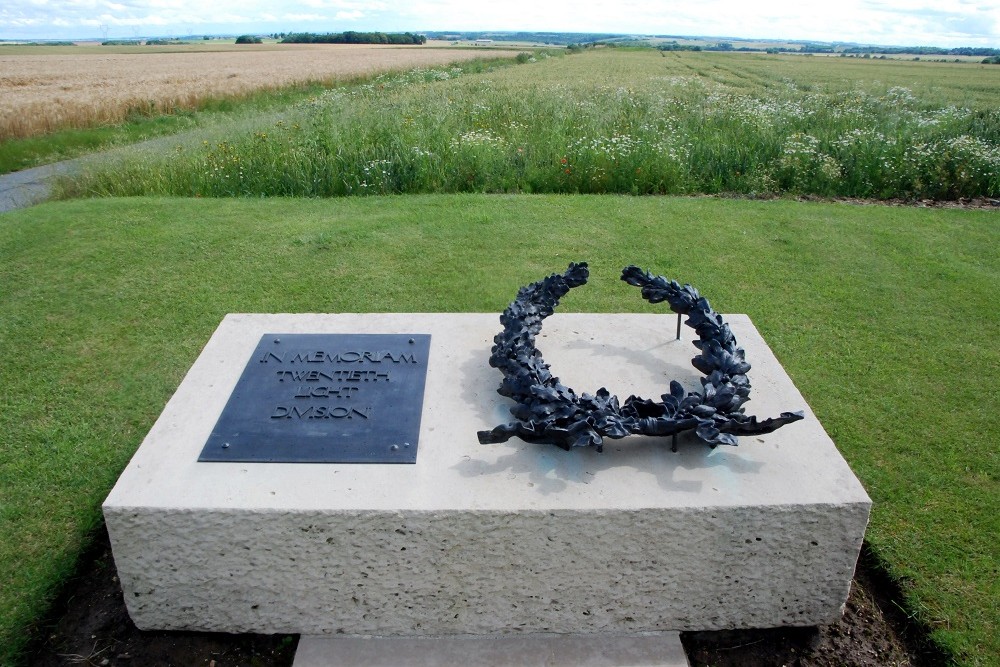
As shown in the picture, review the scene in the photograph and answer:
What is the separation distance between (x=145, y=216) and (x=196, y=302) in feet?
8.57

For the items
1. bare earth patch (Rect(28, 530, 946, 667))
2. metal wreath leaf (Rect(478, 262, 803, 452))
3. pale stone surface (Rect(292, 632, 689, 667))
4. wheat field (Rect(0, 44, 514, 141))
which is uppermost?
metal wreath leaf (Rect(478, 262, 803, 452))

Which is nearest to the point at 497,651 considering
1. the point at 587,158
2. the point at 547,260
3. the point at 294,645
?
the point at 294,645

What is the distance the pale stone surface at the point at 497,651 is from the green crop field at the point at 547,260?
1118 mm

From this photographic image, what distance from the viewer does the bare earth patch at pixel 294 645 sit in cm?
276

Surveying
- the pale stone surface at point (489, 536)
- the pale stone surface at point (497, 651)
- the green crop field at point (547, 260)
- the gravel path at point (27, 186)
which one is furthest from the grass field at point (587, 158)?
the pale stone surface at point (497, 651)

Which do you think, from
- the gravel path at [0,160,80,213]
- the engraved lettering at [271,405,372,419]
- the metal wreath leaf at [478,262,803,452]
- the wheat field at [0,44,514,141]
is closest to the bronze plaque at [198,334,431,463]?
the engraved lettering at [271,405,372,419]

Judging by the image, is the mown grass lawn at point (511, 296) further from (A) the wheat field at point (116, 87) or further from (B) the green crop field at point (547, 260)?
(A) the wheat field at point (116, 87)

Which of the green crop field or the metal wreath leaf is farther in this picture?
the green crop field

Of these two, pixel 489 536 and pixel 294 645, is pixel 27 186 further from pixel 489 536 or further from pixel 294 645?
pixel 489 536

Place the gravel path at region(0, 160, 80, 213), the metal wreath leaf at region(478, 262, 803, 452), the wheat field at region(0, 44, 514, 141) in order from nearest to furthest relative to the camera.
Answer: the metal wreath leaf at region(478, 262, 803, 452) → the gravel path at region(0, 160, 80, 213) → the wheat field at region(0, 44, 514, 141)

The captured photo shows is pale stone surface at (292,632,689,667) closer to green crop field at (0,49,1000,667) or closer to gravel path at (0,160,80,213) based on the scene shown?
green crop field at (0,49,1000,667)

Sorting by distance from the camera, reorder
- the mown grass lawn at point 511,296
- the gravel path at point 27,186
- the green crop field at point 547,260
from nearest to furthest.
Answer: the mown grass lawn at point 511,296, the green crop field at point 547,260, the gravel path at point 27,186

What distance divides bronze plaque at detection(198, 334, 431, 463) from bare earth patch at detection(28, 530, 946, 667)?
0.77 m

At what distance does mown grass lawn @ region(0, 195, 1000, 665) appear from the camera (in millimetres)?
3371
